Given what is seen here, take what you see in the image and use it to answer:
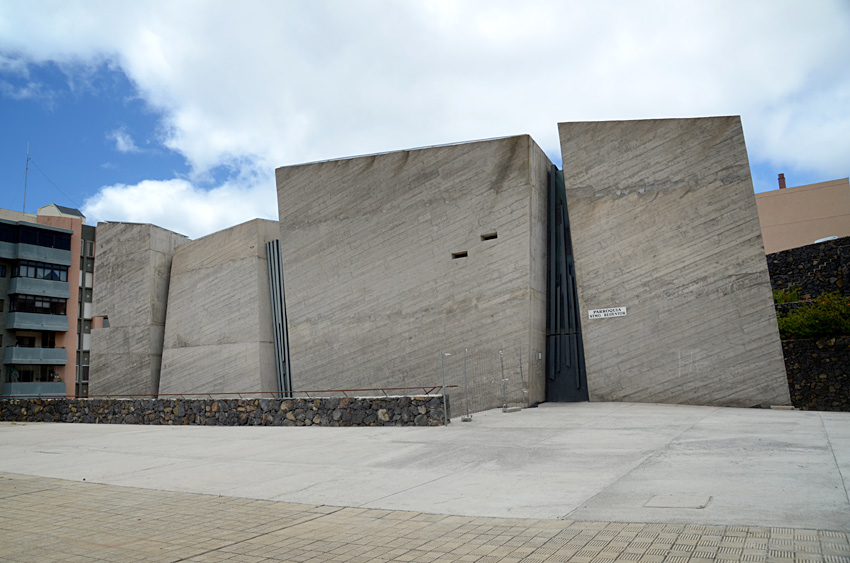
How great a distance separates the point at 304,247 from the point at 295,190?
204 cm

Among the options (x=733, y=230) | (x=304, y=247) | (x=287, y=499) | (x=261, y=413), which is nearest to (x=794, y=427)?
(x=733, y=230)

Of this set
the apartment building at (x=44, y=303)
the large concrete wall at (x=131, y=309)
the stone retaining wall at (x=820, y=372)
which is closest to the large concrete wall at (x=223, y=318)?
the large concrete wall at (x=131, y=309)

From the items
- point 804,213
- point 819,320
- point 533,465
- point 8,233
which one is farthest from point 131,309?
point 804,213

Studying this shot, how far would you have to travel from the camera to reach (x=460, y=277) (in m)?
18.1

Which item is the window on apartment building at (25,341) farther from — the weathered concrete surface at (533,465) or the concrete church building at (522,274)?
the weathered concrete surface at (533,465)

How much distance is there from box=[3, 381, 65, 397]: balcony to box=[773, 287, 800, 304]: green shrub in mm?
41841

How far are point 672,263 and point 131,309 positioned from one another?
21.9m

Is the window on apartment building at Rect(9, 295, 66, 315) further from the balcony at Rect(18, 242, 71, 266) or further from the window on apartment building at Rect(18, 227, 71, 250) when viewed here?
the window on apartment building at Rect(18, 227, 71, 250)

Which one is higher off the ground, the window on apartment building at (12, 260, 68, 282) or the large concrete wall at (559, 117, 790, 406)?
the window on apartment building at (12, 260, 68, 282)

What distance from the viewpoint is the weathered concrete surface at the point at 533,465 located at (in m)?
5.44

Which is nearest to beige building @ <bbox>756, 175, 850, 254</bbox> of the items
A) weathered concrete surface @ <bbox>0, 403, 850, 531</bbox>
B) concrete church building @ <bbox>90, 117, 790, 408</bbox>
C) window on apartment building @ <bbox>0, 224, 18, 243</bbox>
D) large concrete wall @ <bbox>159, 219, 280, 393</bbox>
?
concrete church building @ <bbox>90, 117, 790, 408</bbox>

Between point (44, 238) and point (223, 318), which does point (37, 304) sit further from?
point (223, 318)

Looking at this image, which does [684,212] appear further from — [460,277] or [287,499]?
[287,499]

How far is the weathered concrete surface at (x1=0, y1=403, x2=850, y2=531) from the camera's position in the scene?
5.44 m
